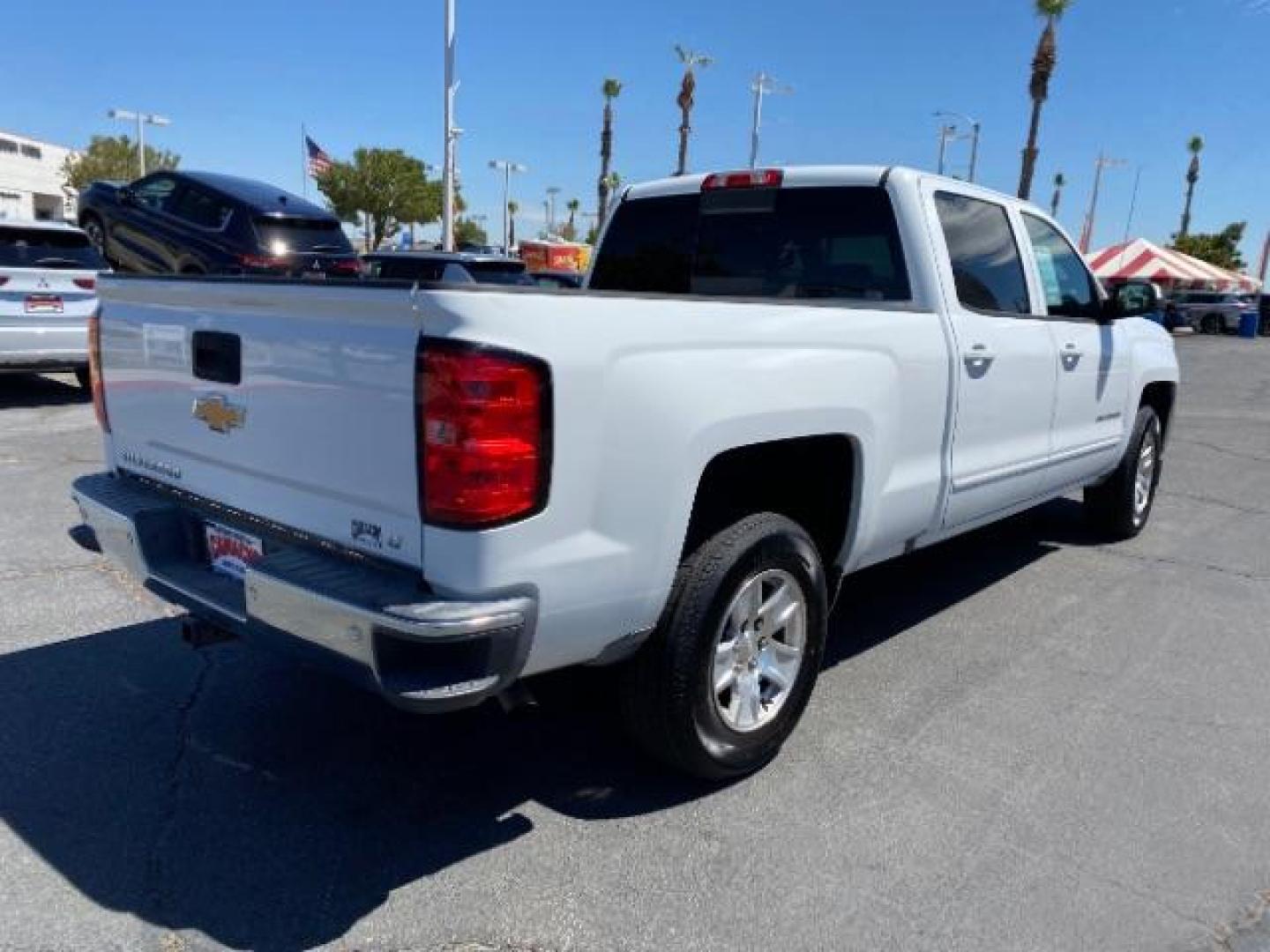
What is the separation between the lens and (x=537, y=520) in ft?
7.61

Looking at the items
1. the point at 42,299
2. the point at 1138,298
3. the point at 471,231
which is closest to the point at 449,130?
the point at 42,299

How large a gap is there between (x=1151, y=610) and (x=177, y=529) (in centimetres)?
456

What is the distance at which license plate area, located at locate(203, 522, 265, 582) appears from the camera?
9.11 ft

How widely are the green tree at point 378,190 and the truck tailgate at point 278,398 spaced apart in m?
57.2

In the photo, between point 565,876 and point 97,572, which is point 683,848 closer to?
point 565,876

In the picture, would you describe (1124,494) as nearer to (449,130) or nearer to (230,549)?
(230,549)

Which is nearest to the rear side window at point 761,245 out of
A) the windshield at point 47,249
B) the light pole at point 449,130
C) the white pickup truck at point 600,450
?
the white pickup truck at point 600,450

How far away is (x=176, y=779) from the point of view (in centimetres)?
303

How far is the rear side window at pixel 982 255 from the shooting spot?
405cm

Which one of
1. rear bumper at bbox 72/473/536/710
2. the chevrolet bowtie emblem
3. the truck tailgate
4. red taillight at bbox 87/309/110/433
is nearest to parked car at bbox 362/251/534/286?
red taillight at bbox 87/309/110/433

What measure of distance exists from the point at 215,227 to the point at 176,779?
1025 cm

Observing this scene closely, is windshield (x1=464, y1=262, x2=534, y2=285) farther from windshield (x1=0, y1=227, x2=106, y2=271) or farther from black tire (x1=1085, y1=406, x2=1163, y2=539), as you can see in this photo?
black tire (x1=1085, y1=406, x2=1163, y2=539)

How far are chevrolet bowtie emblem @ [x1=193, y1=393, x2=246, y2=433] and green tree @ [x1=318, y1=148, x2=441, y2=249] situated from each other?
57.5 meters

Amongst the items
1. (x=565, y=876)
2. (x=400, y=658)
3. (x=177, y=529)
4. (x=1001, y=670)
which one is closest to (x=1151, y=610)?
(x=1001, y=670)
